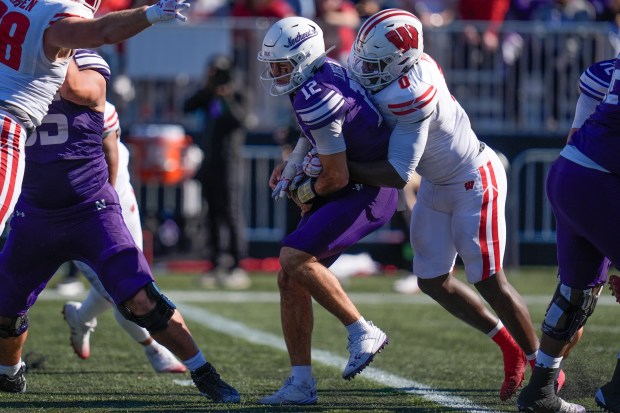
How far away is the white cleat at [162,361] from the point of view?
641 centimetres

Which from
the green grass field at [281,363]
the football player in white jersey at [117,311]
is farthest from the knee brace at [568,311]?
the football player in white jersey at [117,311]

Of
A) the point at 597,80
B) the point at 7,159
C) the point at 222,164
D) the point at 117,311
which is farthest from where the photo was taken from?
the point at 222,164

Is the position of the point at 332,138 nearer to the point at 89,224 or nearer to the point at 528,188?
the point at 89,224

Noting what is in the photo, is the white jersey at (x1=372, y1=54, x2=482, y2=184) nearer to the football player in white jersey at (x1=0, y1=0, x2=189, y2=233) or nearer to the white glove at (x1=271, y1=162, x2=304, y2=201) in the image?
the white glove at (x1=271, y1=162, x2=304, y2=201)

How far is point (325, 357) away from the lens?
695cm

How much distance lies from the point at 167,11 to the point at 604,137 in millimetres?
1821

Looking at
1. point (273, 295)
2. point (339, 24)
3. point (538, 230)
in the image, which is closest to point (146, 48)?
point (339, 24)

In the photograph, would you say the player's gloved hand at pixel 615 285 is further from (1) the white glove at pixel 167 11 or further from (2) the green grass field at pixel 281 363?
(1) the white glove at pixel 167 11

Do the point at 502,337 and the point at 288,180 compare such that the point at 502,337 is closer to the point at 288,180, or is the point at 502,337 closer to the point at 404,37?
the point at 288,180

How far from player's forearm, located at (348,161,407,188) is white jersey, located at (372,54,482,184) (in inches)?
1.2

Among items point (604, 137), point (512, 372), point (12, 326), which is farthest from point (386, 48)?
point (12, 326)

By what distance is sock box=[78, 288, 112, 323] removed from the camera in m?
6.54

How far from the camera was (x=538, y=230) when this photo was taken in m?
12.6

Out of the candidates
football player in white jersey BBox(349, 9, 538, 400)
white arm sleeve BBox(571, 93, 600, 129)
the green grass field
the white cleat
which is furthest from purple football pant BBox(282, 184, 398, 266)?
the white cleat
